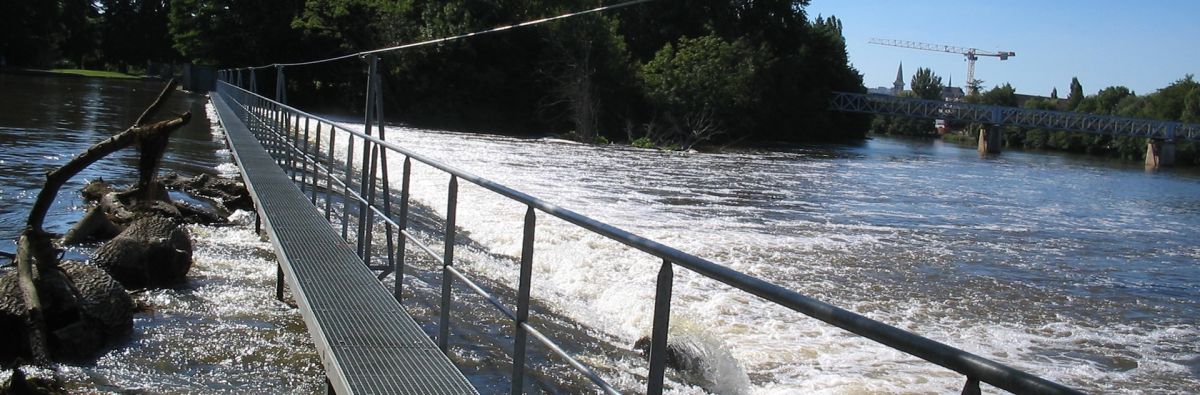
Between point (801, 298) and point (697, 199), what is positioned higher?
point (801, 298)

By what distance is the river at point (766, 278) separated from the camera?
691 centimetres

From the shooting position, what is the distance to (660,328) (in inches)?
111

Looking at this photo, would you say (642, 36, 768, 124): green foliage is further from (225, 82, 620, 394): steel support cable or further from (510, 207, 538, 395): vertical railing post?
(510, 207, 538, 395): vertical railing post

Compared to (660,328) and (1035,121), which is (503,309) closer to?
(660,328)

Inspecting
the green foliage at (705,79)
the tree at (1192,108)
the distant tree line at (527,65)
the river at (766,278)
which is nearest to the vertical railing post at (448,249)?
the river at (766,278)

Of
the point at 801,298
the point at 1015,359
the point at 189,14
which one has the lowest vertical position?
the point at 1015,359

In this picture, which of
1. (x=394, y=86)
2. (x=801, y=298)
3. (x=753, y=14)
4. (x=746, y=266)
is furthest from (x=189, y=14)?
(x=801, y=298)

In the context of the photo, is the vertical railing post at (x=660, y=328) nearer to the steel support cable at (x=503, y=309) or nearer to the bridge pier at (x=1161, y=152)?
the steel support cable at (x=503, y=309)

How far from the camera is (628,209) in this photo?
17.9 metres

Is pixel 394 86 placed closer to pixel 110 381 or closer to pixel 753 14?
pixel 753 14

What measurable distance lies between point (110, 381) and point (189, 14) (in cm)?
6133

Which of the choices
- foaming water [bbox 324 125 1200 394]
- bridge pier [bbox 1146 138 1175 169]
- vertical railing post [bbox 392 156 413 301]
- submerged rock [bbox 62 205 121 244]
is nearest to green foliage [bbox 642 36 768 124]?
foaming water [bbox 324 125 1200 394]

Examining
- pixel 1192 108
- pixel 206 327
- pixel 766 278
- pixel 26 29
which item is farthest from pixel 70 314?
pixel 1192 108

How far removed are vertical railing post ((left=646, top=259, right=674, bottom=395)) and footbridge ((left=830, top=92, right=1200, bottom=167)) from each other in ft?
225
